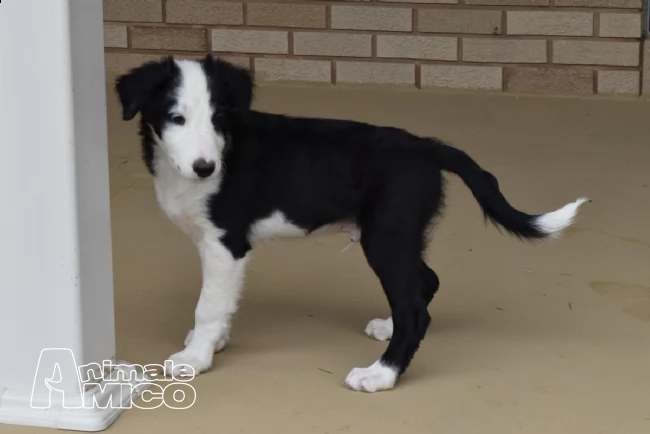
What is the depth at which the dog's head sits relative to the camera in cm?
354

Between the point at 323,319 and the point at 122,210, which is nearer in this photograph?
the point at 323,319

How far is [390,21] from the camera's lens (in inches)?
311

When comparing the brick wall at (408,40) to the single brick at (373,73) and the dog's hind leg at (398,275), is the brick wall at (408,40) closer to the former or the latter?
the single brick at (373,73)

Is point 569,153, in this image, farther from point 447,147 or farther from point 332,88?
point 447,147

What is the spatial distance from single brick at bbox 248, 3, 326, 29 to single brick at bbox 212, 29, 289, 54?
0.07m

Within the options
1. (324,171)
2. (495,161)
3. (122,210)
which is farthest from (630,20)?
(324,171)

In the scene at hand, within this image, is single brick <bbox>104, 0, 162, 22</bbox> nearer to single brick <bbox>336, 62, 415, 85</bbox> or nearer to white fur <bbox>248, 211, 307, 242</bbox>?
single brick <bbox>336, 62, 415, 85</bbox>

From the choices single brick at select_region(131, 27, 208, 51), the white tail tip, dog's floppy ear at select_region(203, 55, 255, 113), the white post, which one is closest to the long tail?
the white tail tip

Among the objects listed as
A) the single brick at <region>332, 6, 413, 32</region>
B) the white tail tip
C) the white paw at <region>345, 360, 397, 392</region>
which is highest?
the single brick at <region>332, 6, 413, 32</region>

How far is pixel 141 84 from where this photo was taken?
12.0 ft

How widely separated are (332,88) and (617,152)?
90.4 inches

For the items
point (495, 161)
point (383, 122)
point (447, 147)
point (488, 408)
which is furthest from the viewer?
point (383, 122)

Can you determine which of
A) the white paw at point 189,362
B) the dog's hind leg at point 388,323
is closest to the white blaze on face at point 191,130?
the white paw at point 189,362

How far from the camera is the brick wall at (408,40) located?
303 inches
